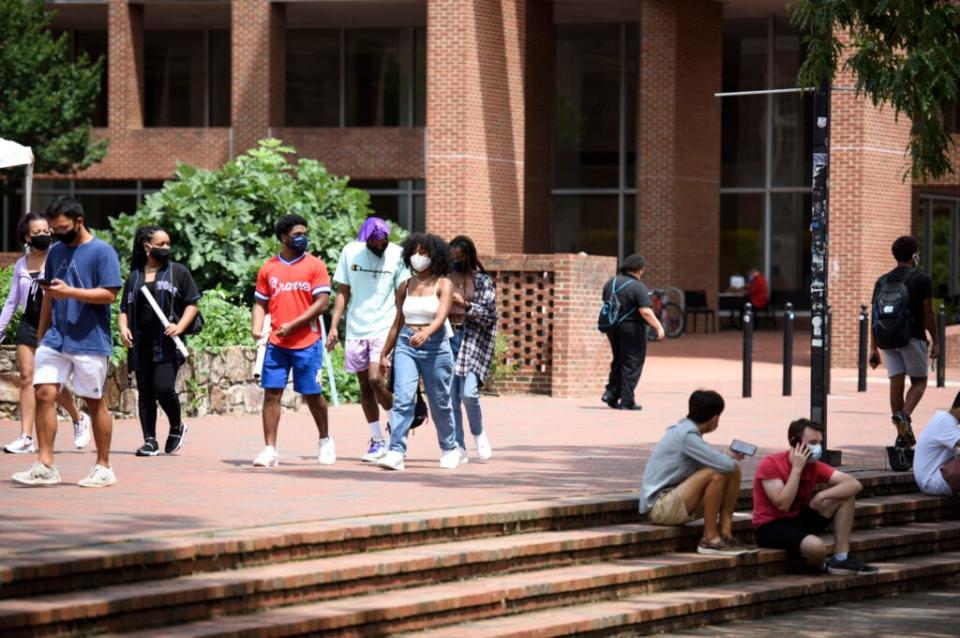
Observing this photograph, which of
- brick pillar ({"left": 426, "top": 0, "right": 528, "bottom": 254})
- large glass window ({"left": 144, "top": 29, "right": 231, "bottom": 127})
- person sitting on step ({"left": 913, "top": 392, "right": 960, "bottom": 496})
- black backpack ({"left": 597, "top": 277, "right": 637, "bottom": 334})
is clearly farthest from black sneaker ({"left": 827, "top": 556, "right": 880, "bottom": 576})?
large glass window ({"left": 144, "top": 29, "right": 231, "bottom": 127})

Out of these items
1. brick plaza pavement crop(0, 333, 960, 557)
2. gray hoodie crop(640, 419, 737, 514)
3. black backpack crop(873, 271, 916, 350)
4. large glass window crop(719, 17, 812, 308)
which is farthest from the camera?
large glass window crop(719, 17, 812, 308)

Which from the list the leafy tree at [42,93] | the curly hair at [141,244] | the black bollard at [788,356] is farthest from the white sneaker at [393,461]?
the leafy tree at [42,93]

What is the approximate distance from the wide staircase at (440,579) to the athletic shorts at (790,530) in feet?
0.31

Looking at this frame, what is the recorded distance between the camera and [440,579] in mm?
8945

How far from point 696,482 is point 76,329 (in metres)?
3.57

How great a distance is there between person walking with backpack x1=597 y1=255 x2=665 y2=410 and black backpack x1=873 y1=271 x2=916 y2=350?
476 cm

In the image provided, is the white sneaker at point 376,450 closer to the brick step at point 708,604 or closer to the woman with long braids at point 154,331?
the woman with long braids at point 154,331

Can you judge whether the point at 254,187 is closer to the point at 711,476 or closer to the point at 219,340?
the point at 219,340

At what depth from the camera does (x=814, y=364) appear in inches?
488

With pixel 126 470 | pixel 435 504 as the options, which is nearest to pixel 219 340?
pixel 126 470

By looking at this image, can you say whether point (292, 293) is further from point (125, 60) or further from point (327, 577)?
point (125, 60)

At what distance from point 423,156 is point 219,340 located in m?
20.0

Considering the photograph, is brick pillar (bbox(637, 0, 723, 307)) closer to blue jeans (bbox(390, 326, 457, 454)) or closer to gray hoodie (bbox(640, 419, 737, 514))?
blue jeans (bbox(390, 326, 457, 454))

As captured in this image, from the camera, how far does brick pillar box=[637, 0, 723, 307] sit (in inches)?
1452
